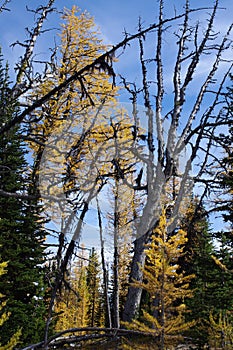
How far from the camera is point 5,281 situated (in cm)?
939

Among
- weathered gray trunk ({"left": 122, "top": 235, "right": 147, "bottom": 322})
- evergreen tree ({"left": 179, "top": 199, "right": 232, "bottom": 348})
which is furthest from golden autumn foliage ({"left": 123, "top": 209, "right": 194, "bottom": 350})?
weathered gray trunk ({"left": 122, "top": 235, "right": 147, "bottom": 322})

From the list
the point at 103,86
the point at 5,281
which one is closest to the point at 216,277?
the point at 5,281

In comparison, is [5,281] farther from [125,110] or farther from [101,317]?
[101,317]

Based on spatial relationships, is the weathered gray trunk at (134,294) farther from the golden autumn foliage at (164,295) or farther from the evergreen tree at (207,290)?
the golden autumn foliage at (164,295)

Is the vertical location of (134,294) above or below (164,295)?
above

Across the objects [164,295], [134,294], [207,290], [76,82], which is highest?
[76,82]

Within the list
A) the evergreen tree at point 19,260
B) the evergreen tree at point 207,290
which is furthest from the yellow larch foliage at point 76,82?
the evergreen tree at point 207,290

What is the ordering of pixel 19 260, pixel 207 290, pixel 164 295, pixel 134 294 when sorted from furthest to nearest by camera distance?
1. pixel 207 290
2. pixel 19 260
3. pixel 134 294
4. pixel 164 295

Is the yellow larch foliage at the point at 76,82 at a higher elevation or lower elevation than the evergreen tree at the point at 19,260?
higher

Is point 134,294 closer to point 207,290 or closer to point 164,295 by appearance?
point 164,295

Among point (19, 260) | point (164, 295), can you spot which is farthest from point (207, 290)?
point (19, 260)

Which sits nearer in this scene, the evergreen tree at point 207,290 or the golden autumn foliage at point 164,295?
the golden autumn foliage at point 164,295

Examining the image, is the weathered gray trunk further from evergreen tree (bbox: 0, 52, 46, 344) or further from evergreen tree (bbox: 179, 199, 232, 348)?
evergreen tree (bbox: 0, 52, 46, 344)

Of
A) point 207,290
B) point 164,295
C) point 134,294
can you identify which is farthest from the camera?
point 207,290
